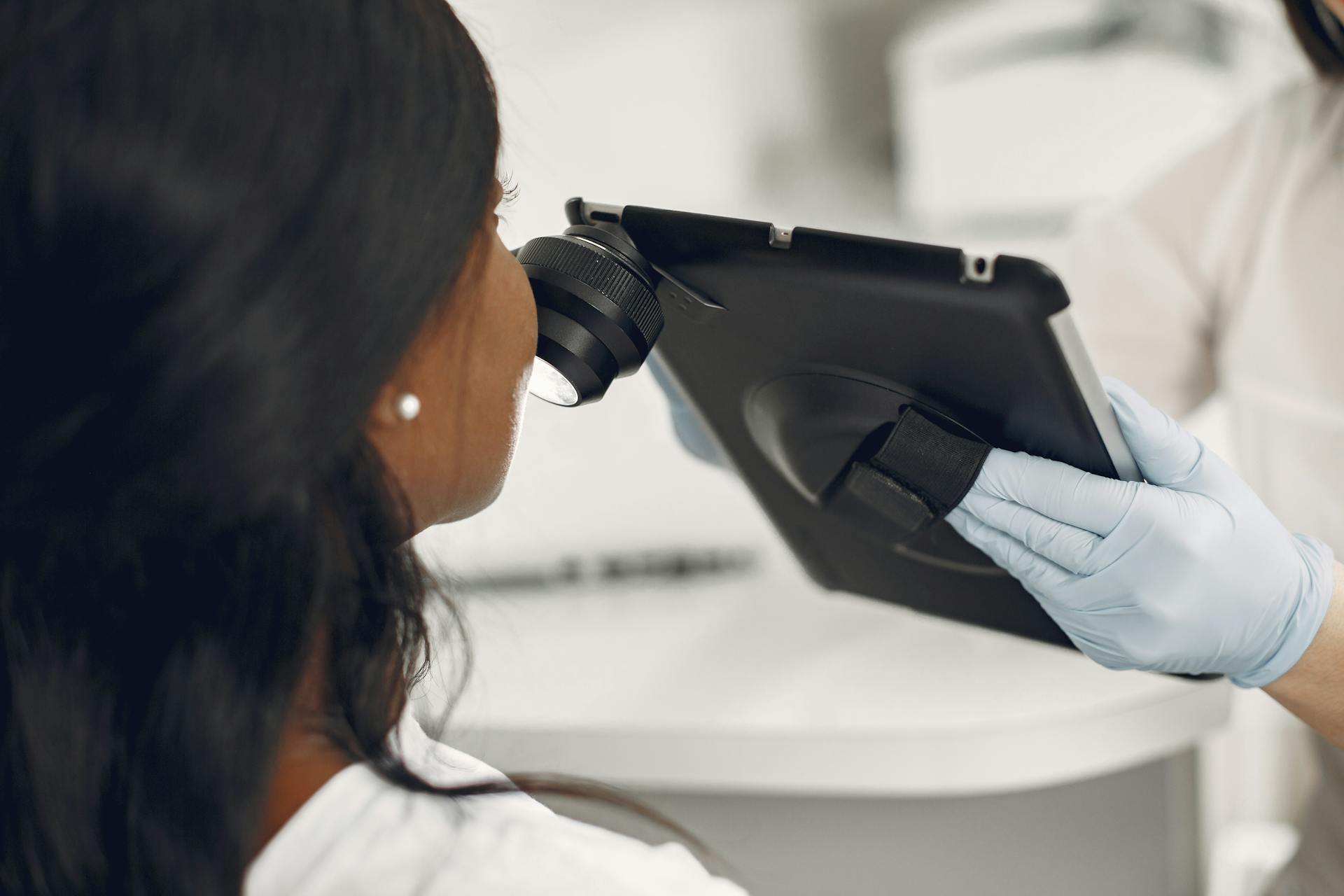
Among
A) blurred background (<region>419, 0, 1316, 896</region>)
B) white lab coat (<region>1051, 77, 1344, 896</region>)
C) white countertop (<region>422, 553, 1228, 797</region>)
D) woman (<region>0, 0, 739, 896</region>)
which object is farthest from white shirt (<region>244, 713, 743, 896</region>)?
white lab coat (<region>1051, 77, 1344, 896</region>)

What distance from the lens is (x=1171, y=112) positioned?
54.0 inches

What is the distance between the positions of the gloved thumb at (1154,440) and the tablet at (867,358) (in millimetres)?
A: 14

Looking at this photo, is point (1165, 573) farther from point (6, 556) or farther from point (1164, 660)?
point (6, 556)

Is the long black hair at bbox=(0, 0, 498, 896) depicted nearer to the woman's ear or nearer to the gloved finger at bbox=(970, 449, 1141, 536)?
the woman's ear

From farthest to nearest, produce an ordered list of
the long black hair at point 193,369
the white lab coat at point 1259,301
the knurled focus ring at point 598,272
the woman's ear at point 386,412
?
the white lab coat at point 1259,301 → the knurled focus ring at point 598,272 → the woman's ear at point 386,412 → the long black hair at point 193,369

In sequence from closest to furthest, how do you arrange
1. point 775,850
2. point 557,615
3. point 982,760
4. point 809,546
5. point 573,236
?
point 573,236
point 809,546
point 982,760
point 775,850
point 557,615

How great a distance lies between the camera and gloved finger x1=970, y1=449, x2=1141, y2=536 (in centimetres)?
65

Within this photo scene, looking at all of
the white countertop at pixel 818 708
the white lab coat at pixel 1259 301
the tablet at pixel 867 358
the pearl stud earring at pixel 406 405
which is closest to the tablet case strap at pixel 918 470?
the tablet at pixel 867 358

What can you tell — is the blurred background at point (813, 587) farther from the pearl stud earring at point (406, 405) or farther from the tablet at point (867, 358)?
the pearl stud earring at point (406, 405)

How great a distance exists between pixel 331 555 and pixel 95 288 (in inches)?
6.2

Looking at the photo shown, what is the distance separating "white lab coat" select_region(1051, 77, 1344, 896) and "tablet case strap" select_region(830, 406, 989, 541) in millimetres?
561

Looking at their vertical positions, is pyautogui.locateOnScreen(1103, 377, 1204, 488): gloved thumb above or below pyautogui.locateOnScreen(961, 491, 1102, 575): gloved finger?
above

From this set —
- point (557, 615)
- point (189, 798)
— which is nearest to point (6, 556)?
point (189, 798)

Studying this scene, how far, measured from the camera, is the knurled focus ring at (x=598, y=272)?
636mm
